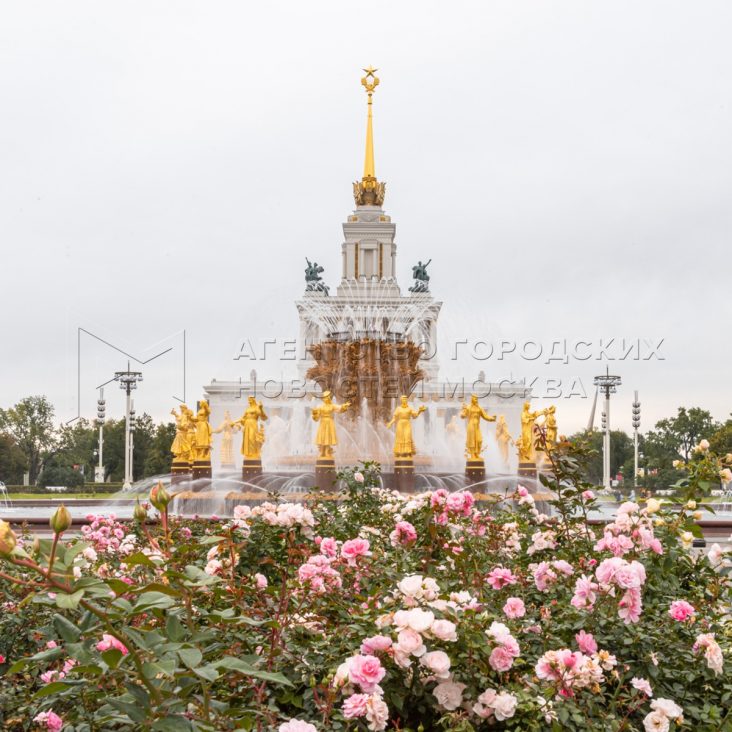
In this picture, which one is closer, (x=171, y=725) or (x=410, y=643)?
(x=171, y=725)

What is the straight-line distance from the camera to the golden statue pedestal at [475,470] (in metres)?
16.2

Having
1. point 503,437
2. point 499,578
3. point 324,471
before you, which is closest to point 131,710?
point 499,578

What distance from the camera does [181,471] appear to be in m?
18.5

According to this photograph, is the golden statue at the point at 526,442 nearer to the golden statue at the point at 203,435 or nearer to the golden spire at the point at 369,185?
the golden statue at the point at 203,435

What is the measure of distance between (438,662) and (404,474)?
13349 mm

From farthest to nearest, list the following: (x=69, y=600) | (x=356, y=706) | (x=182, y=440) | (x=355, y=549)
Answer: (x=182, y=440), (x=355, y=549), (x=356, y=706), (x=69, y=600)

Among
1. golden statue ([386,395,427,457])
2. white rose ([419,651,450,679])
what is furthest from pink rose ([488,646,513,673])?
golden statue ([386,395,427,457])

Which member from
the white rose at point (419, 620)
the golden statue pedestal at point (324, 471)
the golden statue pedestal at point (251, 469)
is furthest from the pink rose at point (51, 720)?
the golden statue pedestal at point (251, 469)

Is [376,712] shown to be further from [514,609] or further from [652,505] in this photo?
[652,505]

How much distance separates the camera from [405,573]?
3.64m

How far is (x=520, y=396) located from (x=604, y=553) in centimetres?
3809

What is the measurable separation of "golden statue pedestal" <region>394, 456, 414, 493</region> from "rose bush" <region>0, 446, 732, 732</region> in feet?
→ 37.2

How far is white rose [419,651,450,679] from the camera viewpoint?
237 centimetres

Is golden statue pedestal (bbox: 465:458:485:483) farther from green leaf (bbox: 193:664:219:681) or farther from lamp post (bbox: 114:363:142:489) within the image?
lamp post (bbox: 114:363:142:489)
